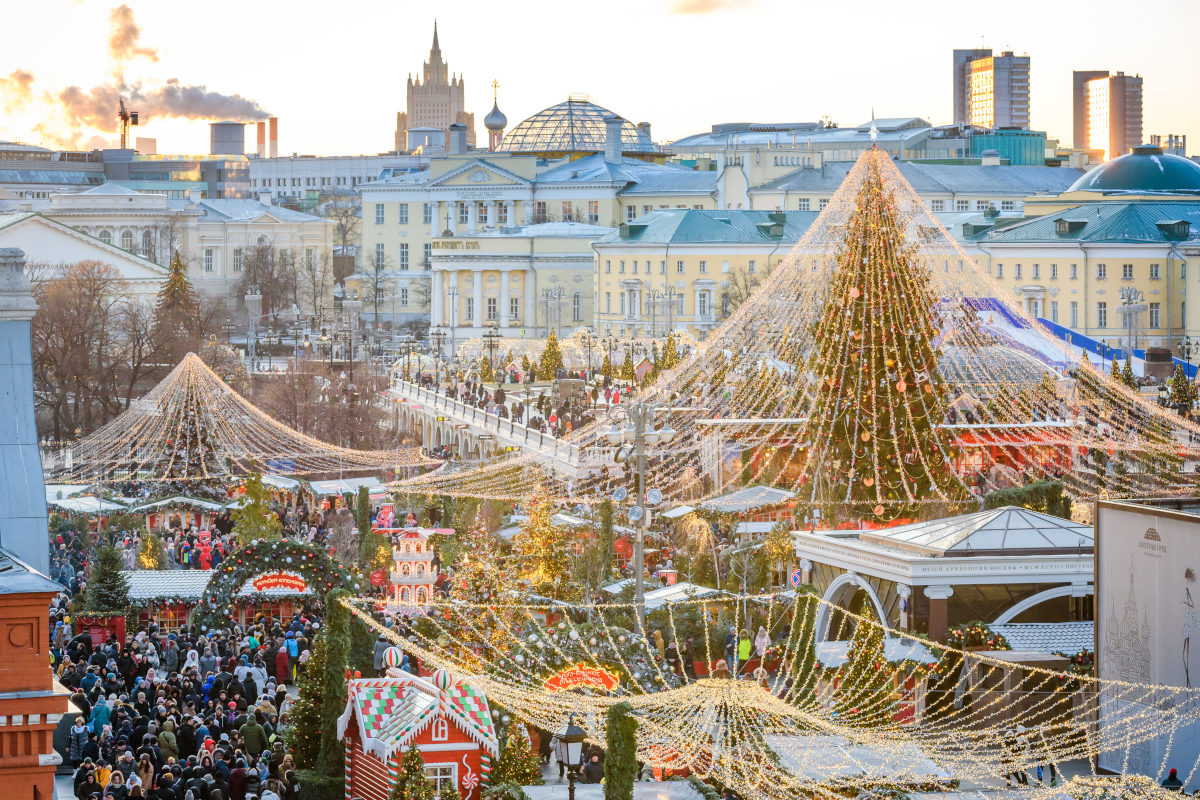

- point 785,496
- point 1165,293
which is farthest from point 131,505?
point 1165,293

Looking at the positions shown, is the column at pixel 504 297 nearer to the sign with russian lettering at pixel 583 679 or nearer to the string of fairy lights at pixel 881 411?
the string of fairy lights at pixel 881 411

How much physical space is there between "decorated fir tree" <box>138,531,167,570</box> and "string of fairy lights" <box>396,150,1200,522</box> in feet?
13.0

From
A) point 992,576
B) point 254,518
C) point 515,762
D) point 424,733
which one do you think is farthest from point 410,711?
point 254,518

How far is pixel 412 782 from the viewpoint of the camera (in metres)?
14.9

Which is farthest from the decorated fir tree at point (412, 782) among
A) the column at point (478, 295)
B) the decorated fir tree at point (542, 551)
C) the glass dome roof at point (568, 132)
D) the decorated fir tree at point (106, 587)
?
the glass dome roof at point (568, 132)

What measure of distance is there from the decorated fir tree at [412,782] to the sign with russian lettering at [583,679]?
3030 mm

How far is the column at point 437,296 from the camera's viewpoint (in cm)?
8408

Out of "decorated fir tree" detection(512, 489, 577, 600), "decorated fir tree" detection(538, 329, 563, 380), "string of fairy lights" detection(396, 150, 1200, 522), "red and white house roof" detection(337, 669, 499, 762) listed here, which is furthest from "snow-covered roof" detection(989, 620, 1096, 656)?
"decorated fir tree" detection(538, 329, 563, 380)

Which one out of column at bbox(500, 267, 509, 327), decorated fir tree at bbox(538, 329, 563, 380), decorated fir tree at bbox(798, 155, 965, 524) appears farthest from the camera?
column at bbox(500, 267, 509, 327)

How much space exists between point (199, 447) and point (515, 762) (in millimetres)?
20543

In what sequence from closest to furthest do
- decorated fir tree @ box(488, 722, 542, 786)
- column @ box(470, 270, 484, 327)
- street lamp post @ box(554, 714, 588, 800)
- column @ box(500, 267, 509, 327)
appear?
decorated fir tree @ box(488, 722, 542, 786) < street lamp post @ box(554, 714, 588, 800) < column @ box(500, 267, 509, 327) < column @ box(470, 270, 484, 327)

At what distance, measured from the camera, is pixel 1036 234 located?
71.7 m

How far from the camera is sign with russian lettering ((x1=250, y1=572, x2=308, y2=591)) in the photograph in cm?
2514

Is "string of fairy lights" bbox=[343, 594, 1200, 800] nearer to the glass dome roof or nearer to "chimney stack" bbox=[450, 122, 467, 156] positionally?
the glass dome roof
